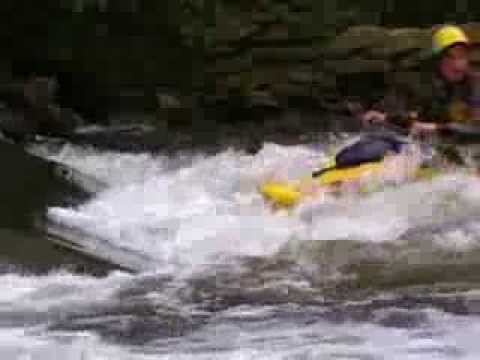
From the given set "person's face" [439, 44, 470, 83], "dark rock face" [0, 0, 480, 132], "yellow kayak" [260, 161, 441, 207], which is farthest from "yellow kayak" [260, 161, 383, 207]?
"dark rock face" [0, 0, 480, 132]

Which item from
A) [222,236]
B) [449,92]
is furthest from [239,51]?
[222,236]

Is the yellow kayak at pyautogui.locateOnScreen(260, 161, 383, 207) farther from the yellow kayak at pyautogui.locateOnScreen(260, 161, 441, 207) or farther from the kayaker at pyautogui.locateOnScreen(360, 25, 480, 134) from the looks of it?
the kayaker at pyautogui.locateOnScreen(360, 25, 480, 134)

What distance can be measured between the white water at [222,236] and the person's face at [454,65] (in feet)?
2.10

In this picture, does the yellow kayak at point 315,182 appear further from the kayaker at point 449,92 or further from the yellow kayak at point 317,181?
the kayaker at point 449,92

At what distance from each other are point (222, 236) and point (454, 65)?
1780 millimetres

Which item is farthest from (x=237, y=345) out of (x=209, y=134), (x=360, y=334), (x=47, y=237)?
(x=209, y=134)

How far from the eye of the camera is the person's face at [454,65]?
6.67 metres

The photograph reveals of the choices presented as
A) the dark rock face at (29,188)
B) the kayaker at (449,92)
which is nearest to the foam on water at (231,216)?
the dark rock face at (29,188)

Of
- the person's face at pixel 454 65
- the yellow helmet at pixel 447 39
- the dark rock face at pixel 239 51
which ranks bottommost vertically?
the person's face at pixel 454 65

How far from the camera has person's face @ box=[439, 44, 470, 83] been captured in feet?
21.9

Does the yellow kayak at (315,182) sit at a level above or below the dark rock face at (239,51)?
below

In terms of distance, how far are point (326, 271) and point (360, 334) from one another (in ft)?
3.46

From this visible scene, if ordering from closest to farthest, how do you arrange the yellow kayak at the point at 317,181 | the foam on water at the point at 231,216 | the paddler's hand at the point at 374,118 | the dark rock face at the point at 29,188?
the foam on water at the point at 231,216 → the dark rock face at the point at 29,188 → the yellow kayak at the point at 317,181 → the paddler's hand at the point at 374,118

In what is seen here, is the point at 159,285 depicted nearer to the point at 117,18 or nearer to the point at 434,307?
the point at 434,307
